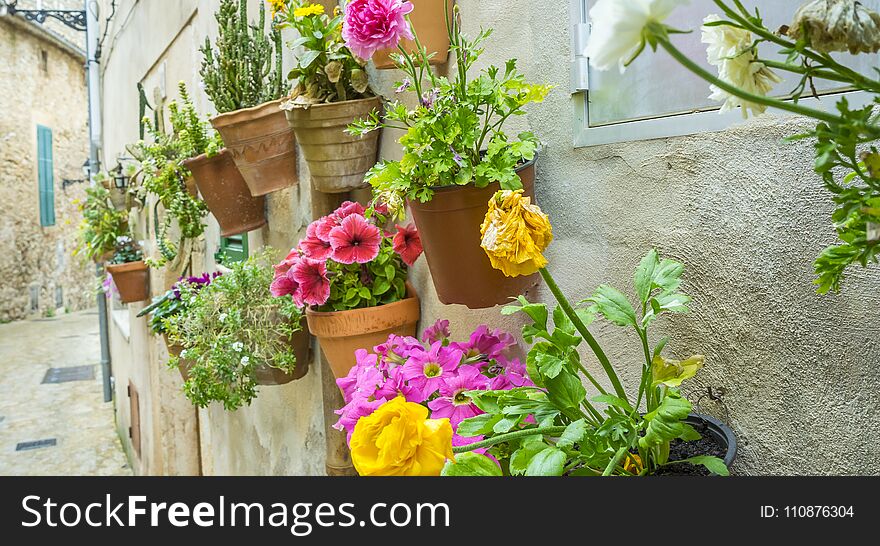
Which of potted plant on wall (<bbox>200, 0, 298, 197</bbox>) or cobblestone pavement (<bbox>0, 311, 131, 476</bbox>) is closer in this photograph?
potted plant on wall (<bbox>200, 0, 298, 197</bbox>)

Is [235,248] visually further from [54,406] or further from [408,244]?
[54,406]

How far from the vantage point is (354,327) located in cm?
177

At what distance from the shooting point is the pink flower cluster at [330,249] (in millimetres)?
1682

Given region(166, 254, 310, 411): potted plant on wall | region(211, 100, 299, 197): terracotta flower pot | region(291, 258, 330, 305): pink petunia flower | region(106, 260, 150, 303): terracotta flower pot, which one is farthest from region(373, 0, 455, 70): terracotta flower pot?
region(106, 260, 150, 303): terracotta flower pot

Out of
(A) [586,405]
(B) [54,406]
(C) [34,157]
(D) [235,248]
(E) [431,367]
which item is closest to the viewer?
(A) [586,405]

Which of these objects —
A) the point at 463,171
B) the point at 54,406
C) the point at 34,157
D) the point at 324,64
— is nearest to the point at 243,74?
the point at 324,64

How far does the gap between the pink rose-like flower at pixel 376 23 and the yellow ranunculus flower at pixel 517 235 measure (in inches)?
18.5

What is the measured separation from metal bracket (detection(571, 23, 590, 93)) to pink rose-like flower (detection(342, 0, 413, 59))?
30 centimetres

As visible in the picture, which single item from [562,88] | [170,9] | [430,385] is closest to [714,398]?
[430,385]

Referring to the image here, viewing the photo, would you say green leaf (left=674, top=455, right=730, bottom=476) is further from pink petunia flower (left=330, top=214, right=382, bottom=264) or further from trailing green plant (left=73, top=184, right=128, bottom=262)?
trailing green plant (left=73, top=184, right=128, bottom=262)

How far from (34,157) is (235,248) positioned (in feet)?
41.8

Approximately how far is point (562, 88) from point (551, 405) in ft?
2.00

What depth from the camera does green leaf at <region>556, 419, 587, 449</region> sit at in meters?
0.85

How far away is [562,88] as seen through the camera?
4.28ft
